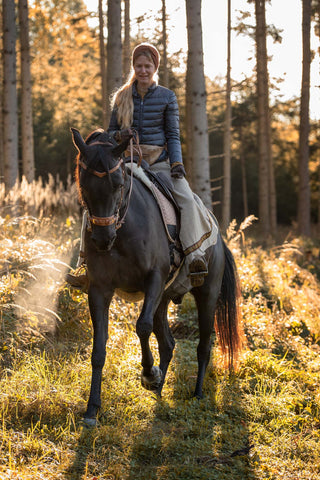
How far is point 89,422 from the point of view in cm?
409

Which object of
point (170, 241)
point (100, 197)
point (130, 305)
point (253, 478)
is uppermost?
point (100, 197)

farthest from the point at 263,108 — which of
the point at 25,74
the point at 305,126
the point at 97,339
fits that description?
the point at 97,339

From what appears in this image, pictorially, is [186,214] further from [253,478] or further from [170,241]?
[253,478]

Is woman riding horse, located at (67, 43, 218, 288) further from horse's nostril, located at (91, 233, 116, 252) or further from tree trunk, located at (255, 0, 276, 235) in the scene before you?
tree trunk, located at (255, 0, 276, 235)

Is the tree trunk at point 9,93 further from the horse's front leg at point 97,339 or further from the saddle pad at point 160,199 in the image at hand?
the horse's front leg at point 97,339

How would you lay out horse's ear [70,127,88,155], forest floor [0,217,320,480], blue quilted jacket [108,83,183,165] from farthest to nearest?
1. blue quilted jacket [108,83,183,165]
2. horse's ear [70,127,88,155]
3. forest floor [0,217,320,480]

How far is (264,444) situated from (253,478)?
0.57m

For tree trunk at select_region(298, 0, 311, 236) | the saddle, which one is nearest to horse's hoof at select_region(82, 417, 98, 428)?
the saddle

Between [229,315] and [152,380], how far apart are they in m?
1.62

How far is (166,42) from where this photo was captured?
1894 centimetres

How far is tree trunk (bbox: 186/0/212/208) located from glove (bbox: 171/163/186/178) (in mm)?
5457


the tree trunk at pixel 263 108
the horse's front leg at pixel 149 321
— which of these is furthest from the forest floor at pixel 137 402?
the tree trunk at pixel 263 108

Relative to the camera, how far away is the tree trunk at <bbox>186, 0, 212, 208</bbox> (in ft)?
33.4

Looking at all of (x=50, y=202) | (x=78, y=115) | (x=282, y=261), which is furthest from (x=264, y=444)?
(x=78, y=115)
